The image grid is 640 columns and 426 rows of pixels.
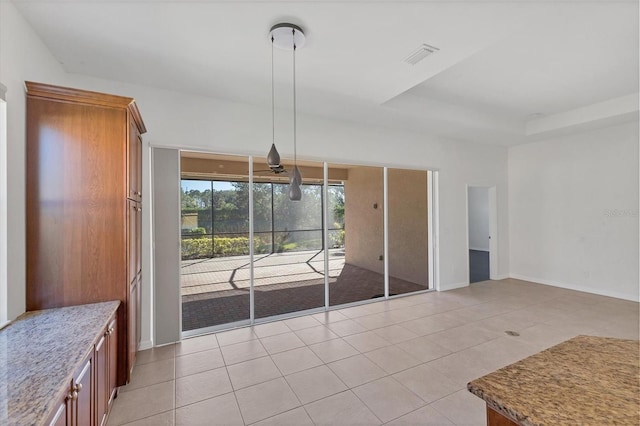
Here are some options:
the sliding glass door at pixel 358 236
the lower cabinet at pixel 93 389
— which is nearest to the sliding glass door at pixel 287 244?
the sliding glass door at pixel 358 236

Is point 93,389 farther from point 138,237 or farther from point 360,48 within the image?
point 360,48

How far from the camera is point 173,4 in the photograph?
81.8 inches

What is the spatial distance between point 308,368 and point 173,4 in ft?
11.0

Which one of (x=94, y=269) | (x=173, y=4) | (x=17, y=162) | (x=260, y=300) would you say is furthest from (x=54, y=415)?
(x=260, y=300)

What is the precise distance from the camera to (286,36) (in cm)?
242

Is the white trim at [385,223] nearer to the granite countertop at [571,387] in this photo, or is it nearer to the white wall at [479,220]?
the granite countertop at [571,387]

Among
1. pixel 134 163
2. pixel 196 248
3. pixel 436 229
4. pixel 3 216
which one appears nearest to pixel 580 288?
pixel 436 229

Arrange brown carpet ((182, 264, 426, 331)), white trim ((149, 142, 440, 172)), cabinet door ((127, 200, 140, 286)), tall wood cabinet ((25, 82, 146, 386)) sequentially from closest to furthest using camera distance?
tall wood cabinet ((25, 82, 146, 386)) < cabinet door ((127, 200, 140, 286)) < white trim ((149, 142, 440, 172)) < brown carpet ((182, 264, 426, 331))

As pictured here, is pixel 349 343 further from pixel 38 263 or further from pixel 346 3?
pixel 346 3

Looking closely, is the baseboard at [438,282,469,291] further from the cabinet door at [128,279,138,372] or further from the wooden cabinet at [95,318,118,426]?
the wooden cabinet at [95,318,118,426]

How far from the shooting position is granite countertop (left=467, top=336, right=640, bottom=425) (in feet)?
2.73

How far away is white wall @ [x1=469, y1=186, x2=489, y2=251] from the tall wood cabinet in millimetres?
10806

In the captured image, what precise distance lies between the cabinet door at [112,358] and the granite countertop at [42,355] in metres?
0.19

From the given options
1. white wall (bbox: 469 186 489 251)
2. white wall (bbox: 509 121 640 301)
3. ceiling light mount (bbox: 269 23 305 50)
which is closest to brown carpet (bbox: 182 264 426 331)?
white wall (bbox: 509 121 640 301)
